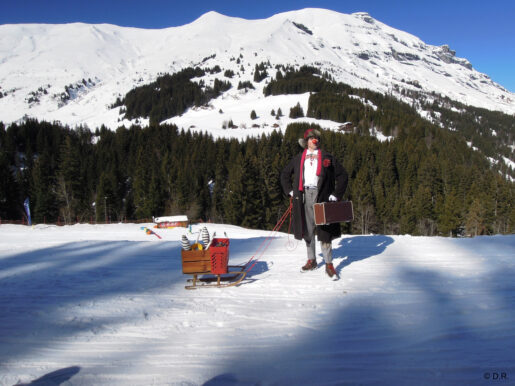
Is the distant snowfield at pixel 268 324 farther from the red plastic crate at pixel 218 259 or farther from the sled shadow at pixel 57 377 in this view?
the red plastic crate at pixel 218 259

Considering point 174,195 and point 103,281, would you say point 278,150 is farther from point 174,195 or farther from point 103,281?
point 103,281

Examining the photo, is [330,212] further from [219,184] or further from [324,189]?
[219,184]

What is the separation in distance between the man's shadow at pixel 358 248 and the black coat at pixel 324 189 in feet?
3.28

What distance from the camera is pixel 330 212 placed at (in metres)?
4.89

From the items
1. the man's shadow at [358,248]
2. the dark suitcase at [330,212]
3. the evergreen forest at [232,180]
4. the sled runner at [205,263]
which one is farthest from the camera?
the evergreen forest at [232,180]

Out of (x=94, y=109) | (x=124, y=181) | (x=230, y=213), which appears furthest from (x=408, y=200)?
(x=94, y=109)

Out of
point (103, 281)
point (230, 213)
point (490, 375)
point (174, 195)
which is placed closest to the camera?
point (490, 375)

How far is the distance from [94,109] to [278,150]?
5366 inches

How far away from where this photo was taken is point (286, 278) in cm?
541

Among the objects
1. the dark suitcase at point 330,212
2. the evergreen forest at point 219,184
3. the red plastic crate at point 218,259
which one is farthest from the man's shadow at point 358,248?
the evergreen forest at point 219,184

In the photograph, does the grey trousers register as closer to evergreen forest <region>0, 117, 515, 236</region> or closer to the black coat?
the black coat

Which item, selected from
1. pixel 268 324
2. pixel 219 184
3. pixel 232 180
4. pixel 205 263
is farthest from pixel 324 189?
pixel 219 184

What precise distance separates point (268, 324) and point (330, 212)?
2.01 meters

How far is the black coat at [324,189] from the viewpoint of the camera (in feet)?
17.1
